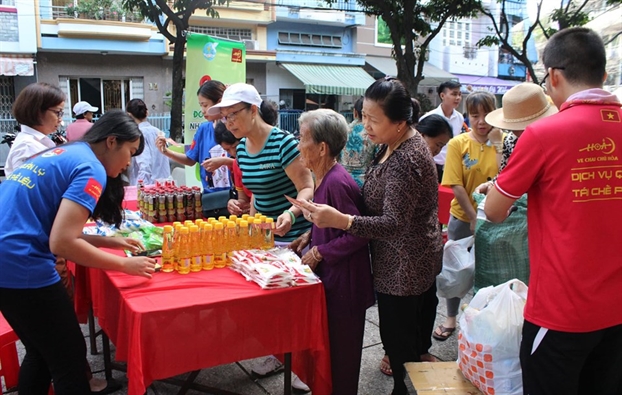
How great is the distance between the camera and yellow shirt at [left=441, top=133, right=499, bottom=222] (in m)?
3.02

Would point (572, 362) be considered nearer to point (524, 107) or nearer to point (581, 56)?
point (581, 56)

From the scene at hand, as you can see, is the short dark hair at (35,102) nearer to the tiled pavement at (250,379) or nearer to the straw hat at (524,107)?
the tiled pavement at (250,379)

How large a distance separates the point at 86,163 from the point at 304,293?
38.3 inches

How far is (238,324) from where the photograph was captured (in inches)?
74.7

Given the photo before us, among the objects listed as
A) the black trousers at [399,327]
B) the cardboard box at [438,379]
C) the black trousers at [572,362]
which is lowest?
the cardboard box at [438,379]

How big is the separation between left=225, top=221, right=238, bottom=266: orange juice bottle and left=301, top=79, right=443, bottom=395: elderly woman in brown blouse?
435 millimetres

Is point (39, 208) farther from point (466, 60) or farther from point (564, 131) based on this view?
point (466, 60)

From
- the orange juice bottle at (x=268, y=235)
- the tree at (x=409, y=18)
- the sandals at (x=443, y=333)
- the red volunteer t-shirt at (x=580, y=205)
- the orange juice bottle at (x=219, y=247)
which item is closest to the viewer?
the red volunteer t-shirt at (x=580, y=205)

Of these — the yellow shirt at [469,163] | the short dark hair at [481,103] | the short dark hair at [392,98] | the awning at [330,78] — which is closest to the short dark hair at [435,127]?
the yellow shirt at [469,163]

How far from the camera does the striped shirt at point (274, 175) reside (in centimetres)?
253

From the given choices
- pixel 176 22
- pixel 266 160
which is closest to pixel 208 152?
pixel 266 160

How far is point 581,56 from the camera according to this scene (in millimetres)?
1511

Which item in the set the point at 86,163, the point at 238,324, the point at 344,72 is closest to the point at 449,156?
the point at 238,324

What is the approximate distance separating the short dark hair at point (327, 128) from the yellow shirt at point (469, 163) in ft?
3.96
